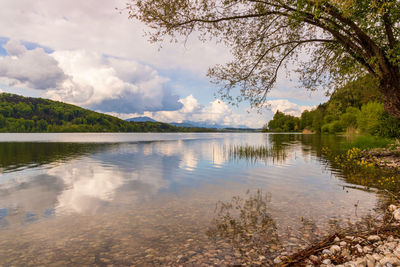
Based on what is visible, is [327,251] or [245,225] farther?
[245,225]

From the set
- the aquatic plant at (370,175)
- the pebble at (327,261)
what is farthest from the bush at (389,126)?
the pebble at (327,261)

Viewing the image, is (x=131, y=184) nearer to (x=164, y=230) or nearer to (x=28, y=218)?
(x=28, y=218)

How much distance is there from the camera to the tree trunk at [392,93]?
9.88 metres

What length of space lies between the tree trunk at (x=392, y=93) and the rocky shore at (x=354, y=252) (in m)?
5.44

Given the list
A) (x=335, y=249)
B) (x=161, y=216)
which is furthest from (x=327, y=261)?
(x=161, y=216)

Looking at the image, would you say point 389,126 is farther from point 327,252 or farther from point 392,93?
point 327,252

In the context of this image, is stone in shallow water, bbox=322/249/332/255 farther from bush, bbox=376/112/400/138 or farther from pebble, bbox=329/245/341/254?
bush, bbox=376/112/400/138

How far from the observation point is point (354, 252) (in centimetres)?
607

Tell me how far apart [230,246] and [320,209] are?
5904mm

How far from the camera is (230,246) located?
7426 mm

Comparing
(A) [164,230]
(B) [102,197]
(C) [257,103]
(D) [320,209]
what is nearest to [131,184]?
(B) [102,197]

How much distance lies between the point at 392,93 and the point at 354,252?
757 centimetres

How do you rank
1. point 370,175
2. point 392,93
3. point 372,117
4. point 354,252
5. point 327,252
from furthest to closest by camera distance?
point 372,117 → point 370,175 → point 392,93 → point 327,252 → point 354,252

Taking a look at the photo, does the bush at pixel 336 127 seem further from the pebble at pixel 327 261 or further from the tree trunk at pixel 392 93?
the pebble at pixel 327 261
